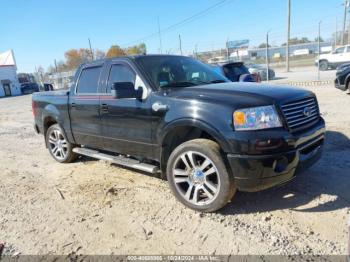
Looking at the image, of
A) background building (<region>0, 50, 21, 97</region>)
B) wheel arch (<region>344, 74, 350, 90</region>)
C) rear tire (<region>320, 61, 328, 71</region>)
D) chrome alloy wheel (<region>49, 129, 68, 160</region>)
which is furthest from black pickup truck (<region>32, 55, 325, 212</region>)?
background building (<region>0, 50, 21, 97</region>)

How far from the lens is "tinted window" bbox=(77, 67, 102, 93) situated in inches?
209

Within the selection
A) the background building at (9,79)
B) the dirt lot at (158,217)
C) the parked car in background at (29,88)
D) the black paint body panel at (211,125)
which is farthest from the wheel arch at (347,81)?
the background building at (9,79)

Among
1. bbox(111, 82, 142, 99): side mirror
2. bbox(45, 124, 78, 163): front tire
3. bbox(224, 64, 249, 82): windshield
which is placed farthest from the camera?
bbox(224, 64, 249, 82): windshield

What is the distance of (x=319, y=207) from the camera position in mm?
3775

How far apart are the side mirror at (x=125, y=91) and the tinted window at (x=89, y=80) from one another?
116 centimetres

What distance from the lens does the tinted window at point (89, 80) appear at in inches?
209

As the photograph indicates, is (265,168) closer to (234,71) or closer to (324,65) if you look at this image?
(234,71)

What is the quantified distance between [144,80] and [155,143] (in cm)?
86

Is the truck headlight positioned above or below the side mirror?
below

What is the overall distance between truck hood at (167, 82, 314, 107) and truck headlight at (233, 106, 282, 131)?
0.07m

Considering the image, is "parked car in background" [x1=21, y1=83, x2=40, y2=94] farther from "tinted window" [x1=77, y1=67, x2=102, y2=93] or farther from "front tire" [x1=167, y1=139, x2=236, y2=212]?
"front tire" [x1=167, y1=139, x2=236, y2=212]

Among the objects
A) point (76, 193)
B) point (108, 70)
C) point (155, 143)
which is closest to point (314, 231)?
point (155, 143)

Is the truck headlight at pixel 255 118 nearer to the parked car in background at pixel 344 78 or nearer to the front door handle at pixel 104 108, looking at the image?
the front door handle at pixel 104 108

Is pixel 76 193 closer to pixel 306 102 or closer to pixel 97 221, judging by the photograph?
pixel 97 221
